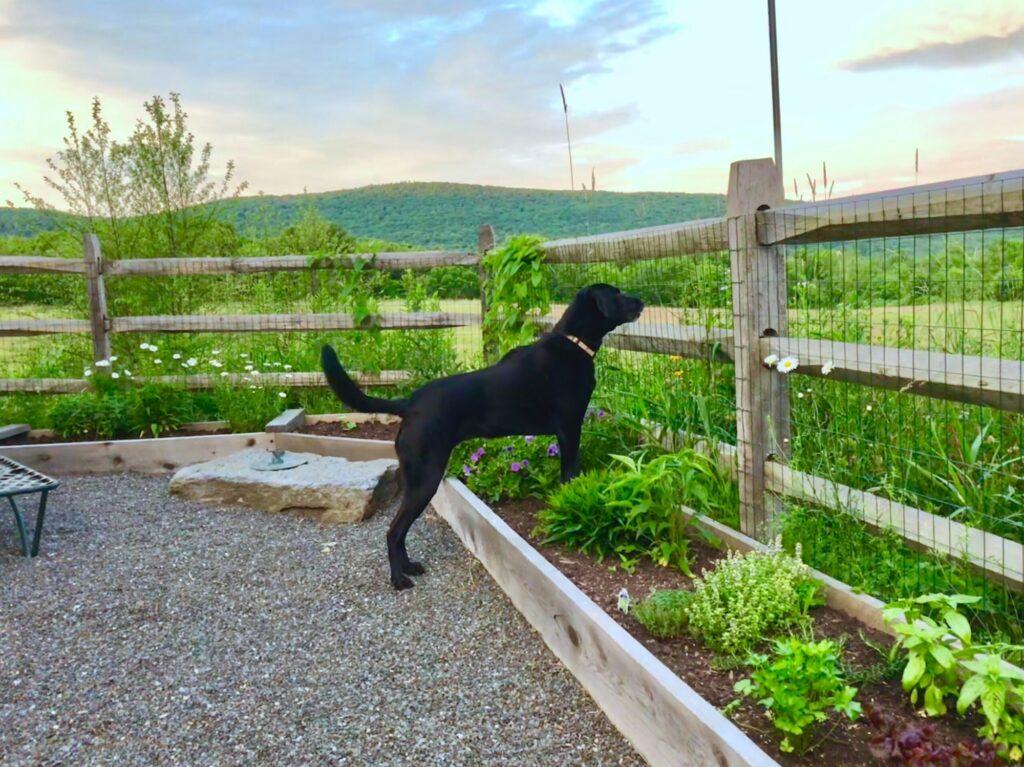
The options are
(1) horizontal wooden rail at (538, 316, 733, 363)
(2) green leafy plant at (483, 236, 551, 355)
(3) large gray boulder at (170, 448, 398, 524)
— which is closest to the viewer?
(1) horizontal wooden rail at (538, 316, 733, 363)

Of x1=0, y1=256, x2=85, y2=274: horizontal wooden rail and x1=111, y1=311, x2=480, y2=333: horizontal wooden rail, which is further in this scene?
x1=0, y1=256, x2=85, y2=274: horizontal wooden rail

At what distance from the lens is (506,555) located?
393cm

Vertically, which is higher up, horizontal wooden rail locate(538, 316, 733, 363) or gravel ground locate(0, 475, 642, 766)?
horizontal wooden rail locate(538, 316, 733, 363)

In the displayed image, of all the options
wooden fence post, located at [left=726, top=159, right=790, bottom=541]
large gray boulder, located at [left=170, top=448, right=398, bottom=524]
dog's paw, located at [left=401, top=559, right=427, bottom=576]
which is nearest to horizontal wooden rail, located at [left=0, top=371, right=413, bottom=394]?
large gray boulder, located at [left=170, top=448, right=398, bottom=524]

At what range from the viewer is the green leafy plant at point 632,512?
3.62m

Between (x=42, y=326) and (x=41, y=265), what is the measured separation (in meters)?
0.57

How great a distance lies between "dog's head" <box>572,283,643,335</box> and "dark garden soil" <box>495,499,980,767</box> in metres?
1.15

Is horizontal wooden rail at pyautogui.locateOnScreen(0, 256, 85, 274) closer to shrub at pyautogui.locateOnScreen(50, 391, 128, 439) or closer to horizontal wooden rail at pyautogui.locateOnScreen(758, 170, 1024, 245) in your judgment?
shrub at pyautogui.locateOnScreen(50, 391, 128, 439)

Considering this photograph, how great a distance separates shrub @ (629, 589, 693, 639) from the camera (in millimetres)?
3035

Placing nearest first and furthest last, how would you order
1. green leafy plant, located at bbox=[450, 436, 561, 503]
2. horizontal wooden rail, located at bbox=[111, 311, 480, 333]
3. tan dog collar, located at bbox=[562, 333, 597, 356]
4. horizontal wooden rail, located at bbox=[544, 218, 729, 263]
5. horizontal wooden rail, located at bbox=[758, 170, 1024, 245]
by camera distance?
horizontal wooden rail, located at bbox=[758, 170, 1024, 245], horizontal wooden rail, located at bbox=[544, 218, 729, 263], tan dog collar, located at bbox=[562, 333, 597, 356], green leafy plant, located at bbox=[450, 436, 561, 503], horizontal wooden rail, located at bbox=[111, 311, 480, 333]

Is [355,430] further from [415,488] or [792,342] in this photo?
[792,342]

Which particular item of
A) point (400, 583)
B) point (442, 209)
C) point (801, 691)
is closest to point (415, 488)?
point (400, 583)

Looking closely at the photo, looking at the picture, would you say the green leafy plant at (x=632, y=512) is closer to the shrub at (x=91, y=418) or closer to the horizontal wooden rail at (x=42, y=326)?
the shrub at (x=91, y=418)

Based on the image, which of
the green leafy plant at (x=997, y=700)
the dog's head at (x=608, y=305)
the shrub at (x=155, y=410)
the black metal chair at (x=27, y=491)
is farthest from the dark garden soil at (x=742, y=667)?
the shrub at (x=155, y=410)
